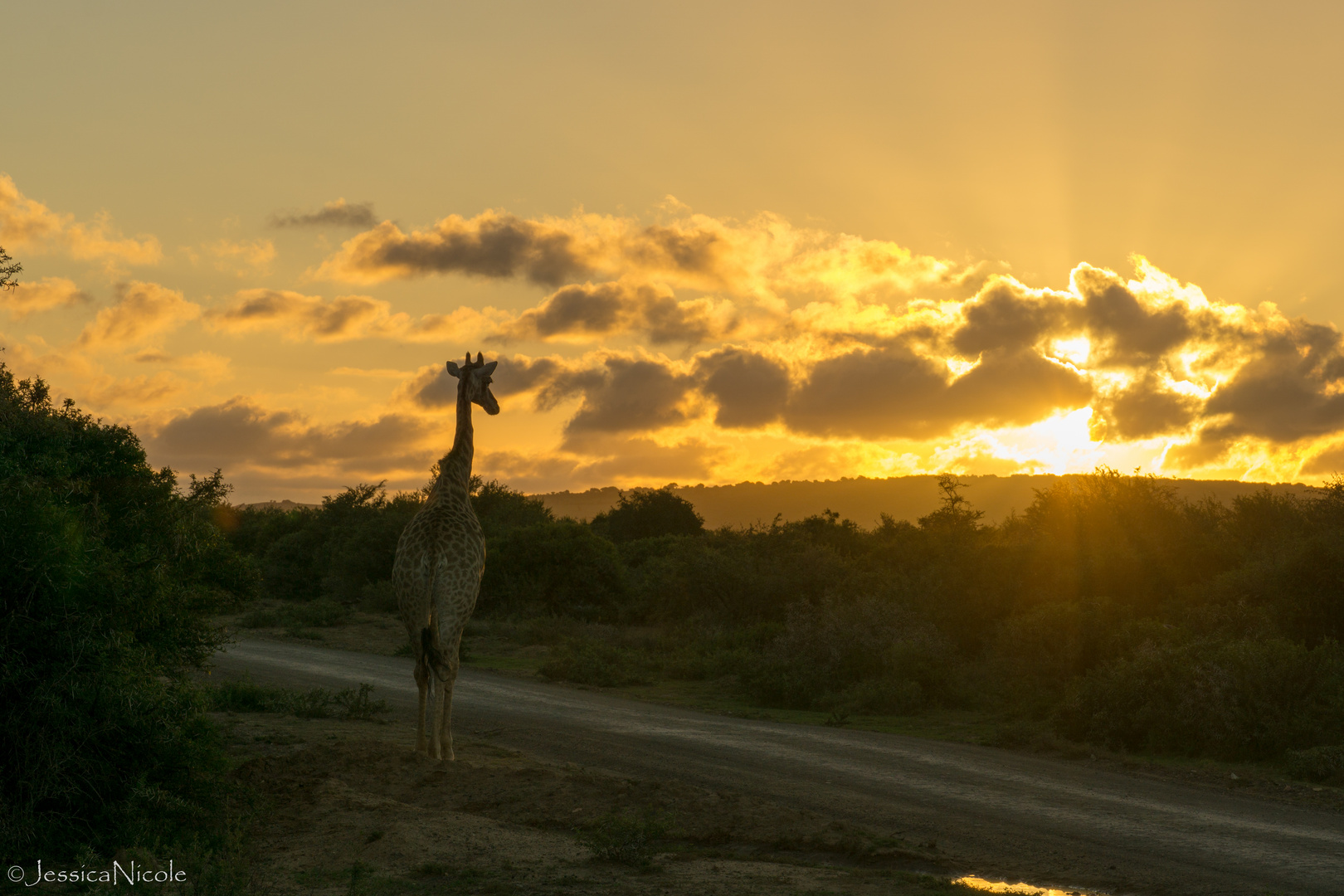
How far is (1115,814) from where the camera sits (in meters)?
10.4

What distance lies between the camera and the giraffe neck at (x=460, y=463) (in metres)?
13.0

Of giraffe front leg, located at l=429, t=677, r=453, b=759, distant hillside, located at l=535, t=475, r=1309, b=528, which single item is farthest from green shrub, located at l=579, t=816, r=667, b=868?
distant hillside, located at l=535, t=475, r=1309, b=528

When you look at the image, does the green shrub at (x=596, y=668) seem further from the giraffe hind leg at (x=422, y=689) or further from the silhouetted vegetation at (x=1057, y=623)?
the giraffe hind leg at (x=422, y=689)

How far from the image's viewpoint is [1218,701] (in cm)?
1433

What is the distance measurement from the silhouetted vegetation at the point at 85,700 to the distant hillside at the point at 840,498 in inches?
4384

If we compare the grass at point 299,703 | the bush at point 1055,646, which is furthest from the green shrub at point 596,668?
the bush at point 1055,646

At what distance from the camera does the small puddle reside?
7.72 metres

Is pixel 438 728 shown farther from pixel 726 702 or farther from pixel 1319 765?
pixel 1319 765

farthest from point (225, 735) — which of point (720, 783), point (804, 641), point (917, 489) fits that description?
point (917, 489)

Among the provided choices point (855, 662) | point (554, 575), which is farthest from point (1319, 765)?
point (554, 575)

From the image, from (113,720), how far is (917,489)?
137318 mm

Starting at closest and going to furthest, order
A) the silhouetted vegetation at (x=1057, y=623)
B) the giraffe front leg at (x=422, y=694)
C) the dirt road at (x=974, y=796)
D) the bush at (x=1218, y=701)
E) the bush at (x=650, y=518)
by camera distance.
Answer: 1. the dirt road at (x=974, y=796)
2. the giraffe front leg at (x=422, y=694)
3. the bush at (x=1218, y=701)
4. the silhouetted vegetation at (x=1057, y=623)
5. the bush at (x=650, y=518)

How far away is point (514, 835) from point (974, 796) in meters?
5.11

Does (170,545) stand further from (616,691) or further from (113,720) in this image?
(616,691)
